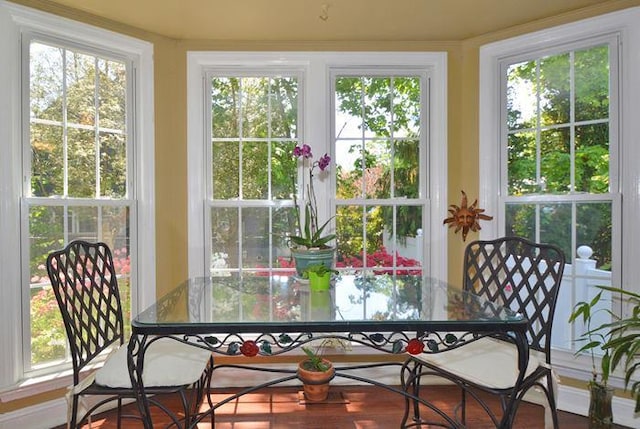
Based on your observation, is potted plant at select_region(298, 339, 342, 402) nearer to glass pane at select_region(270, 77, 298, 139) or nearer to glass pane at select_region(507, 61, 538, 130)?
glass pane at select_region(270, 77, 298, 139)

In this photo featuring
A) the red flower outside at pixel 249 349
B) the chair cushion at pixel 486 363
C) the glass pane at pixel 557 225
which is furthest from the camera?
the glass pane at pixel 557 225

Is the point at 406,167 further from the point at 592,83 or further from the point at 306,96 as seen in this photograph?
the point at 592,83

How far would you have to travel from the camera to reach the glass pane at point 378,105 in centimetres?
285

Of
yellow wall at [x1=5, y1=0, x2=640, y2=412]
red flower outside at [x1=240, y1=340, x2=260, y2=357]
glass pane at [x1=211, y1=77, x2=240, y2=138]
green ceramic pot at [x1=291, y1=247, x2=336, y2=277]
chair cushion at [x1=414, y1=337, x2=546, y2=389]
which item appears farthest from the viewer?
glass pane at [x1=211, y1=77, x2=240, y2=138]

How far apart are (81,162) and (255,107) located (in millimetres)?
1213

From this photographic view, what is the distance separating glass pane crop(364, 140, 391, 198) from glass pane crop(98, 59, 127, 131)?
1.76 metres

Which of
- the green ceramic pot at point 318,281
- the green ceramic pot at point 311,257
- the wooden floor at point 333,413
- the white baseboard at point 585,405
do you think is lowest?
the wooden floor at point 333,413

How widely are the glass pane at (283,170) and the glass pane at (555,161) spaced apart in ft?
5.65

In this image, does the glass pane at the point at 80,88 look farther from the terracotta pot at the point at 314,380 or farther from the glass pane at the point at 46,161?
the terracotta pot at the point at 314,380

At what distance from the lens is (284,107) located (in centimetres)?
284

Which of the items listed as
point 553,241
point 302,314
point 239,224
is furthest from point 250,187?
point 553,241

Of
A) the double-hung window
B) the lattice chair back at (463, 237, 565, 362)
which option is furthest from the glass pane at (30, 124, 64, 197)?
the double-hung window

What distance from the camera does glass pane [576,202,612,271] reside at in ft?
7.70

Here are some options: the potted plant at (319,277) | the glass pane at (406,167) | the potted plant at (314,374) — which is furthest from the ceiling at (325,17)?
the potted plant at (314,374)
